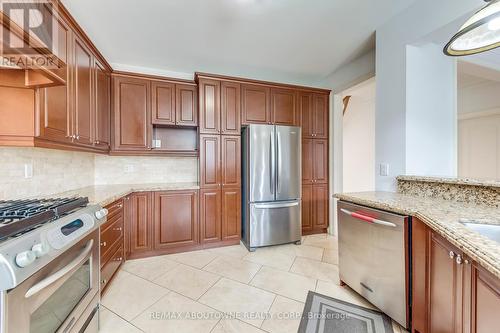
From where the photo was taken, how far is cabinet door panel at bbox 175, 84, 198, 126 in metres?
3.01

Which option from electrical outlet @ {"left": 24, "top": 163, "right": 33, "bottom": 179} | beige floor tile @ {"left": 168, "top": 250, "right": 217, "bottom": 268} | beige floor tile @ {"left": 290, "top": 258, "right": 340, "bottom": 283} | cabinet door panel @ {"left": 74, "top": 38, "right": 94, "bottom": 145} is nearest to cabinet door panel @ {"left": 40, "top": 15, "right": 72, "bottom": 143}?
cabinet door panel @ {"left": 74, "top": 38, "right": 94, "bottom": 145}

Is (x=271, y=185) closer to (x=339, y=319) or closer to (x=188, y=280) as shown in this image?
(x=188, y=280)

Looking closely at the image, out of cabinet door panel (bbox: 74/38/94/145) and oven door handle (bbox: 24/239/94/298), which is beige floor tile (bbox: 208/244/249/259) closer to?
oven door handle (bbox: 24/239/94/298)

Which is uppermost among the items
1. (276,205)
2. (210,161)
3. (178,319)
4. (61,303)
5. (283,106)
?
(283,106)

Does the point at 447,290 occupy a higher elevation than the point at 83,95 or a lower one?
lower

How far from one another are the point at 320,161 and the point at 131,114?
2903 mm

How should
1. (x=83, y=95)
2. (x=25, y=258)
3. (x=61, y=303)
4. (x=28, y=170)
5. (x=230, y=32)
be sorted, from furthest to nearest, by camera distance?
(x=230, y=32) → (x=83, y=95) → (x=28, y=170) → (x=61, y=303) → (x=25, y=258)

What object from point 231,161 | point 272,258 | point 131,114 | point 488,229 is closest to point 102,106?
point 131,114

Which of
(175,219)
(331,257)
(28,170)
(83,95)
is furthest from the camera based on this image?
(175,219)

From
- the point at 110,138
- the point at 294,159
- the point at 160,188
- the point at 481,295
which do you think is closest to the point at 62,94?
the point at 110,138

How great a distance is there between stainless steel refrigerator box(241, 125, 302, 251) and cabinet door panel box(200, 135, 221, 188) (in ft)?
1.26

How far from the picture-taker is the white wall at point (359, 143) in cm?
450

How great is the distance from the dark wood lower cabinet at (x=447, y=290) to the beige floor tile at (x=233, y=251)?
1.84 meters

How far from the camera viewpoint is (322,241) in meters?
3.19
